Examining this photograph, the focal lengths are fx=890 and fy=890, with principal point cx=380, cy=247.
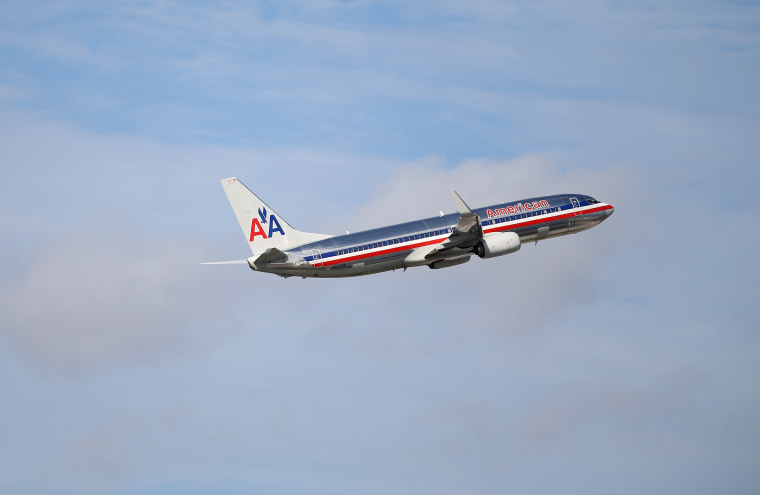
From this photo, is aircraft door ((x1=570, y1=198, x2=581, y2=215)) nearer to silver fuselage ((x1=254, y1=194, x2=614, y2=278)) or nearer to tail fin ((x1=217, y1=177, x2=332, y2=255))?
silver fuselage ((x1=254, y1=194, x2=614, y2=278))

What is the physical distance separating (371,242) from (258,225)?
10.3m

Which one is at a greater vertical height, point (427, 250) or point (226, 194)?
point (226, 194)

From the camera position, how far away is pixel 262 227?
79.6 meters

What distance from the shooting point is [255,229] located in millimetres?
79562

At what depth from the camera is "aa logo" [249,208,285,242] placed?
261ft

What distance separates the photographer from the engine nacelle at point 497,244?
80625 millimetres

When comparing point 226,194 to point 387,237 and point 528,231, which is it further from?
point 528,231

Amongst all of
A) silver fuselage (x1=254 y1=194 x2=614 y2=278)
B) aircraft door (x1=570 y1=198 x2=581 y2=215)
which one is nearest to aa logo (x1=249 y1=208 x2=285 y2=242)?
silver fuselage (x1=254 y1=194 x2=614 y2=278)

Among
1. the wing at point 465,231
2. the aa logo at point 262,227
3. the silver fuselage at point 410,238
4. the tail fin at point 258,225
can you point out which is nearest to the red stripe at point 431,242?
the silver fuselage at point 410,238

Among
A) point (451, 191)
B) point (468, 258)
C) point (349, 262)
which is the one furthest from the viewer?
point (468, 258)

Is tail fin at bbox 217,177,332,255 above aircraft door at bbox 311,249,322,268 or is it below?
above

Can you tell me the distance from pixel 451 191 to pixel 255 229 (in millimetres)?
18657

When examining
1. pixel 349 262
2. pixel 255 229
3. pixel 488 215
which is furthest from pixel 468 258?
pixel 255 229

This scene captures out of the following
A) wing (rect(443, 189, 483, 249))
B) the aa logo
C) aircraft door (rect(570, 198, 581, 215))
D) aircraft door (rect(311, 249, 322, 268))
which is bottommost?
aircraft door (rect(311, 249, 322, 268))
